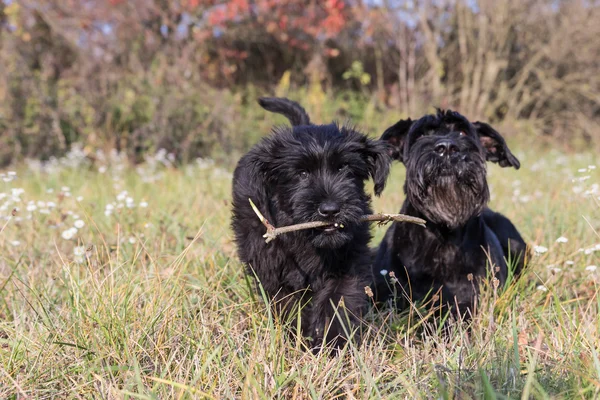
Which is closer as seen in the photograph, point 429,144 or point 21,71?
point 429,144

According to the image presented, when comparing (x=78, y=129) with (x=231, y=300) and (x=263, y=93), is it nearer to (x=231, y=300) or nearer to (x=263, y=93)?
(x=263, y=93)

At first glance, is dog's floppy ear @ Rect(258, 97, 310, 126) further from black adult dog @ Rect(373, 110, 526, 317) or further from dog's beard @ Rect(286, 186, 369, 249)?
dog's beard @ Rect(286, 186, 369, 249)

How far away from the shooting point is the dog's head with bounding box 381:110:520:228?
9.64ft

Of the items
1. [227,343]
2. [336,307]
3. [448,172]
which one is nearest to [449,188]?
[448,172]

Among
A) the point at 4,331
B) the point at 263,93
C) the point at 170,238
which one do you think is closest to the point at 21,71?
the point at 263,93

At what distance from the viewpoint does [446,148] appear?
9.59 feet

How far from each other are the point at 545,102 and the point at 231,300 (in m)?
12.5

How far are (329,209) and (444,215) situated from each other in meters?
0.96

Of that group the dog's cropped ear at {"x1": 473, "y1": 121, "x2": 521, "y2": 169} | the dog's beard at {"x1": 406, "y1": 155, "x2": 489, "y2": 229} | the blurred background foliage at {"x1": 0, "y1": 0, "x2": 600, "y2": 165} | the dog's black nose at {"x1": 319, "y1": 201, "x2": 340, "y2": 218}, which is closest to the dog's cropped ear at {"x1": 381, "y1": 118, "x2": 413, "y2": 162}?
the dog's beard at {"x1": 406, "y1": 155, "x2": 489, "y2": 229}

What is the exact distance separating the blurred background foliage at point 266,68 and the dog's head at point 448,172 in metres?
5.41

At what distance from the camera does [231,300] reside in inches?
110

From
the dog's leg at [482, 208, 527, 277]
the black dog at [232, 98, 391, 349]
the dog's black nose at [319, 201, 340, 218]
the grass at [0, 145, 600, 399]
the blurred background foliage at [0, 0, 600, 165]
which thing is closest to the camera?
the grass at [0, 145, 600, 399]

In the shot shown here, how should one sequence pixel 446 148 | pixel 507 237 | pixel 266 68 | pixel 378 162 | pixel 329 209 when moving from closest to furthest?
pixel 329 209
pixel 378 162
pixel 446 148
pixel 507 237
pixel 266 68

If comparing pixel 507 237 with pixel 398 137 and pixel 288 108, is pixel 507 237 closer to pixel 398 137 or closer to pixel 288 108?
pixel 398 137
